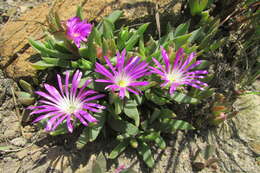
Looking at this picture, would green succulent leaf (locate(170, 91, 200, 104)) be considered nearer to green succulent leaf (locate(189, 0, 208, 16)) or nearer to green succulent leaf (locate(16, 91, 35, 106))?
green succulent leaf (locate(189, 0, 208, 16))

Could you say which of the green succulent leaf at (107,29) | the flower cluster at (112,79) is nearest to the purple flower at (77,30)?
the flower cluster at (112,79)

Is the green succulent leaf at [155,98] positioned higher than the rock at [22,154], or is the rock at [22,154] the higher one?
the green succulent leaf at [155,98]

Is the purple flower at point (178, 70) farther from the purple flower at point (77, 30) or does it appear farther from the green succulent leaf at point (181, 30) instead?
the purple flower at point (77, 30)

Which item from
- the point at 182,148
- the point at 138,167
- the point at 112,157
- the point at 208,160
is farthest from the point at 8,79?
the point at 208,160

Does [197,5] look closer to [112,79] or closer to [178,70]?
[178,70]

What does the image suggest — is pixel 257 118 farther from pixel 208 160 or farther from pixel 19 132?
pixel 19 132

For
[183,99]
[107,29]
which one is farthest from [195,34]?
[107,29]

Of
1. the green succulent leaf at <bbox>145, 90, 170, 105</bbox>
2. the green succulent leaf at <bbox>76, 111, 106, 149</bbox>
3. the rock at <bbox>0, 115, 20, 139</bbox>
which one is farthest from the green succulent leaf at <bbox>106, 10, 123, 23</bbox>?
the rock at <bbox>0, 115, 20, 139</bbox>
